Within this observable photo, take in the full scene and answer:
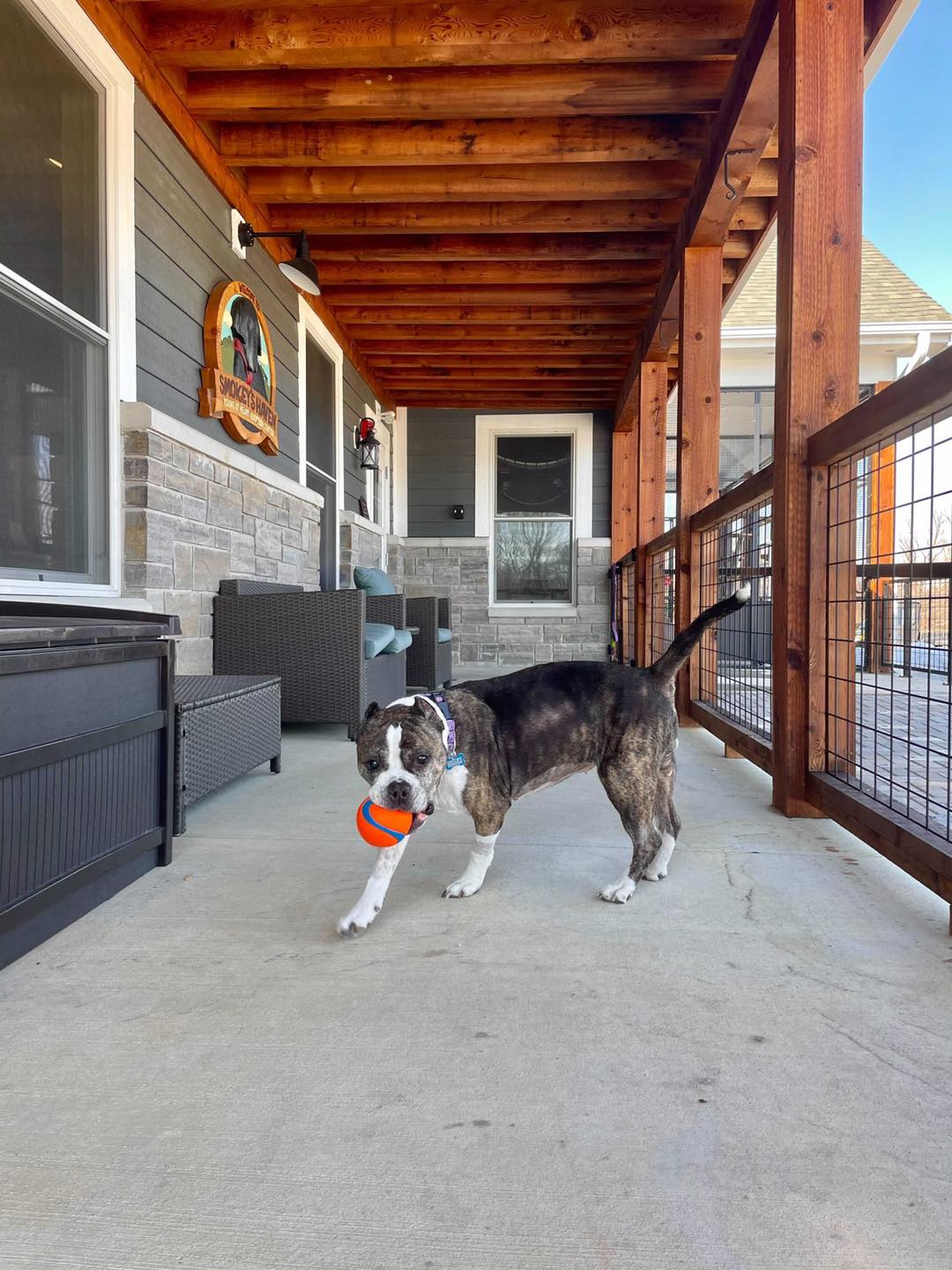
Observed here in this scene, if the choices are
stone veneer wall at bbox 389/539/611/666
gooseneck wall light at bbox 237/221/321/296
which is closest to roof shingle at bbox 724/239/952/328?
stone veneer wall at bbox 389/539/611/666

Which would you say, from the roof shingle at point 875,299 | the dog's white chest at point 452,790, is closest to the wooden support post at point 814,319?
the dog's white chest at point 452,790

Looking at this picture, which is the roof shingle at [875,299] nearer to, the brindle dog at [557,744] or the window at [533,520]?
the window at [533,520]

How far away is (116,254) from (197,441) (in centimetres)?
77

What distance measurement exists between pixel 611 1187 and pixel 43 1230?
0.60 metres

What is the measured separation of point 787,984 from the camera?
4.09 ft

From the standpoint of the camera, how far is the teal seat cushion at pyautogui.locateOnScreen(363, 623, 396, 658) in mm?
3635

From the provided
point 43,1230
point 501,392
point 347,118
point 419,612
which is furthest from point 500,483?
point 43,1230

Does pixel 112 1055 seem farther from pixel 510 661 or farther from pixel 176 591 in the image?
pixel 510 661

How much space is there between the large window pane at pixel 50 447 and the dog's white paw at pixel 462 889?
1734 millimetres

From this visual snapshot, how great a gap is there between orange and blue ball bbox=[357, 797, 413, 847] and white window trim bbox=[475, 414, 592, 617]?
21.9 feet

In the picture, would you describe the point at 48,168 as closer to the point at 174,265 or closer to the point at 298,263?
the point at 174,265

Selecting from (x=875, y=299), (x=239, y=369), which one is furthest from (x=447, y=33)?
(x=875, y=299)

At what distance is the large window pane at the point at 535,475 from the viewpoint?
26.8 ft

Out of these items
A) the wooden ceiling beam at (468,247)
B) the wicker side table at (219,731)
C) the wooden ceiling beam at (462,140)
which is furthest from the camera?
the wooden ceiling beam at (468,247)
